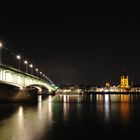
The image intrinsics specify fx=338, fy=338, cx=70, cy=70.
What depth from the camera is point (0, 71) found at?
71.5 m

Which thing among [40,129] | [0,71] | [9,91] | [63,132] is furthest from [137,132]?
[9,91]

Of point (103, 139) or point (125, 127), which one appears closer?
point (103, 139)

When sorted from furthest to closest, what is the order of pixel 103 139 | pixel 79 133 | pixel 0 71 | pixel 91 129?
pixel 0 71 < pixel 91 129 < pixel 79 133 < pixel 103 139

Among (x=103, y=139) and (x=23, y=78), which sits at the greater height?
(x=23, y=78)

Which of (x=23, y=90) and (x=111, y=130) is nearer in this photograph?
(x=111, y=130)

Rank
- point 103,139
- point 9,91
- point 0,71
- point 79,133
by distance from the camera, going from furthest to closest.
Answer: point 9,91
point 0,71
point 79,133
point 103,139

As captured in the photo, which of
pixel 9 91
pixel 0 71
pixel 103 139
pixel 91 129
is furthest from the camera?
pixel 9 91

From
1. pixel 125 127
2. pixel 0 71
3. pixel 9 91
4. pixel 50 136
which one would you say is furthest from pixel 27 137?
pixel 9 91

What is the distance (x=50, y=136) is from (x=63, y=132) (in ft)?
9.45

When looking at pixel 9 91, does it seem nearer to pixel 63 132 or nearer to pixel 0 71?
pixel 0 71

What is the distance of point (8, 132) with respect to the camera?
32.5 meters

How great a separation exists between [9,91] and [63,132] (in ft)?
213

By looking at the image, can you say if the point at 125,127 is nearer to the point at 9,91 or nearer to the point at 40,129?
the point at 40,129

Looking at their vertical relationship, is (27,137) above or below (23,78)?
Answer: below
